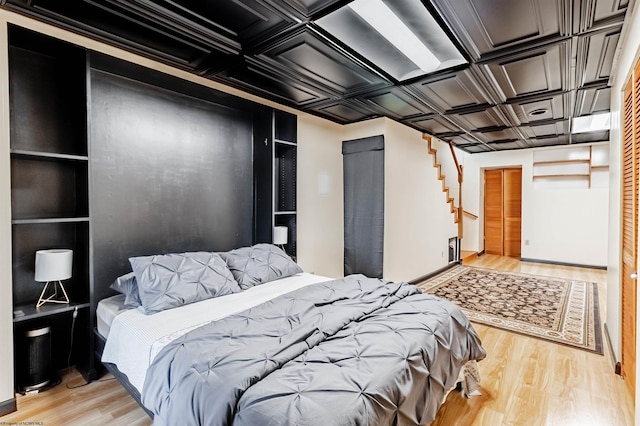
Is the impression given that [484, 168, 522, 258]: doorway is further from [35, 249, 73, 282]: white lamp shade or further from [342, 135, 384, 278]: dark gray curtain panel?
[35, 249, 73, 282]: white lamp shade

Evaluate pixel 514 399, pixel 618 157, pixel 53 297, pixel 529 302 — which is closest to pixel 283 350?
pixel 514 399

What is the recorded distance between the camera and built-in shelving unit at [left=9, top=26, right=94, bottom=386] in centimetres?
214

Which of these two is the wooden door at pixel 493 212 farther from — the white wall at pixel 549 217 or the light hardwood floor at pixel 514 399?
the light hardwood floor at pixel 514 399

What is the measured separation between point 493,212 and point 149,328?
25.2 ft

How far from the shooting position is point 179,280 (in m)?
2.29

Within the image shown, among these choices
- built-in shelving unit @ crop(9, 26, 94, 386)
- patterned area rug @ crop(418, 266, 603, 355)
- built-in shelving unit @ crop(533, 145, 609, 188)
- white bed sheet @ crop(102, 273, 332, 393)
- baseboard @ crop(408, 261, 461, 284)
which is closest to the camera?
white bed sheet @ crop(102, 273, 332, 393)

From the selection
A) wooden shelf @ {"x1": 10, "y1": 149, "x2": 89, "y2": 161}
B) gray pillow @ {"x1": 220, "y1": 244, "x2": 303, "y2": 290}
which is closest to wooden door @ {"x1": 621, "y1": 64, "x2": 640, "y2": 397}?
gray pillow @ {"x1": 220, "y1": 244, "x2": 303, "y2": 290}

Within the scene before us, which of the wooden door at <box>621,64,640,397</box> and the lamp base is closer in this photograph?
the wooden door at <box>621,64,640,397</box>

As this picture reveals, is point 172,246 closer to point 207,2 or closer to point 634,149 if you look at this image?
point 207,2

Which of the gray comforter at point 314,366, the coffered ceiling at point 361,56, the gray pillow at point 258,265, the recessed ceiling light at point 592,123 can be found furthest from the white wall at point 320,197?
the recessed ceiling light at point 592,123

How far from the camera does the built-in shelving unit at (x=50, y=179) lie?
2139 mm

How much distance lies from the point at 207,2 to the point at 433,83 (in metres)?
2.18

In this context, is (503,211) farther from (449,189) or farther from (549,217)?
(449,189)

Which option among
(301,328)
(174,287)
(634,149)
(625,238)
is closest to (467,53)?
(634,149)
